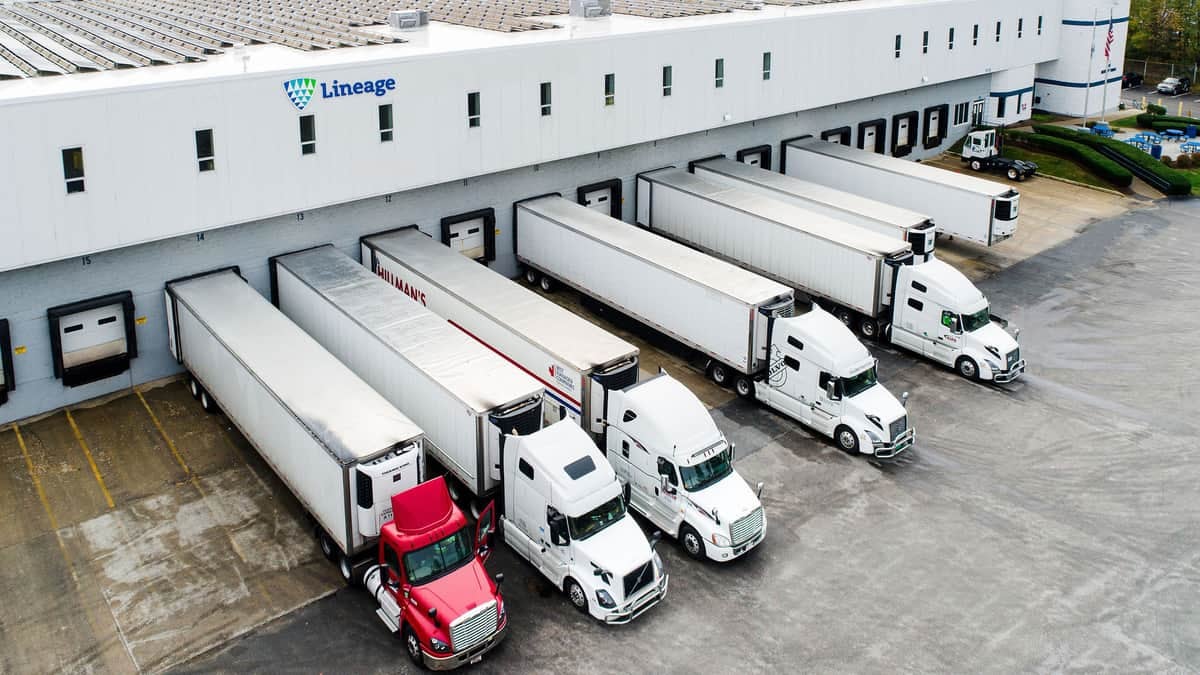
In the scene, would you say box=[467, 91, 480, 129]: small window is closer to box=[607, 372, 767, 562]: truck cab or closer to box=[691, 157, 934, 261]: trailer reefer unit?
box=[691, 157, 934, 261]: trailer reefer unit

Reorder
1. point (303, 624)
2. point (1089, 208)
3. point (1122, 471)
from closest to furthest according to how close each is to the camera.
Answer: point (303, 624) < point (1122, 471) < point (1089, 208)

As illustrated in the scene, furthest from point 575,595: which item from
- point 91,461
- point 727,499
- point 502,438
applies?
point 91,461

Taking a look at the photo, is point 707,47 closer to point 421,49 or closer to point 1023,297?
point 421,49

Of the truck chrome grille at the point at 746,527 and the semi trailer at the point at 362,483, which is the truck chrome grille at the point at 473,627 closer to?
the semi trailer at the point at 362,483

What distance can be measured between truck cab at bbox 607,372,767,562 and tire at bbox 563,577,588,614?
8.13ft

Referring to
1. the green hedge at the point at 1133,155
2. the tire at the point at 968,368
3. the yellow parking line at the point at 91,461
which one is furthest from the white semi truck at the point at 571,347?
the green hedge at the point at 1133,155

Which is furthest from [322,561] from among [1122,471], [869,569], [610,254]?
[1122,471]

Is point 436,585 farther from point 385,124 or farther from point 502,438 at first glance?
point 385,124

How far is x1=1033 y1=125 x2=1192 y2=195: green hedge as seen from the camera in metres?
50.0

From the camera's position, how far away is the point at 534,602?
21.1 meters

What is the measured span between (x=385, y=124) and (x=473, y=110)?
3.18m

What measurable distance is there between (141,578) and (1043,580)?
A: 18.9m

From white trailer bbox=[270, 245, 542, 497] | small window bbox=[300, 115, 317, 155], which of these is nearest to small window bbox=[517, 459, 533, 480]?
white trailer bbox=[270, 245, 542, 497]

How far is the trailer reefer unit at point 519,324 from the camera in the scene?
24781mm
